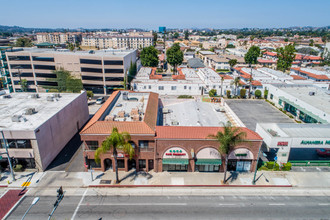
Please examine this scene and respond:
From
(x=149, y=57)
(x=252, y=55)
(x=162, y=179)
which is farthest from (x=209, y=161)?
(x=252, y=55)

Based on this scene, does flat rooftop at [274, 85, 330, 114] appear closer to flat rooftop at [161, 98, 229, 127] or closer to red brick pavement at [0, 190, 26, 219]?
flat rooftop at [161, 98, 229, 127]

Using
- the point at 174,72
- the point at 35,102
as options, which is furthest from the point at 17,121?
the point at 174,72

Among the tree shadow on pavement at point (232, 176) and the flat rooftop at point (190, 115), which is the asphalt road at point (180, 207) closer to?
the tree shadow on pavement at point (232, 176)

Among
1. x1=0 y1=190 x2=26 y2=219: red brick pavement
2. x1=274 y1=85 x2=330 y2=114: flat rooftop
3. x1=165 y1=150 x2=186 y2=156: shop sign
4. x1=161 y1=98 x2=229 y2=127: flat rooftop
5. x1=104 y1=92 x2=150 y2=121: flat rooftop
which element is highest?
x1=104 y1=92 x2=150 y2=121: flat rooftop

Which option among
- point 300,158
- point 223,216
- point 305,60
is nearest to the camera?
point 223,216

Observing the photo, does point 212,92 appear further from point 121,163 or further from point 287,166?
point 121,163

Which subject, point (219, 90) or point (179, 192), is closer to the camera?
point (179, 192)

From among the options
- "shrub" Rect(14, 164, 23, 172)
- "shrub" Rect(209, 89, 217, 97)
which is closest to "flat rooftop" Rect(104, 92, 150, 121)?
"shrub" Rect(14, 164, 23, 172)

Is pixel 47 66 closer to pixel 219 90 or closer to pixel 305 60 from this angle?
pixel 219 90
